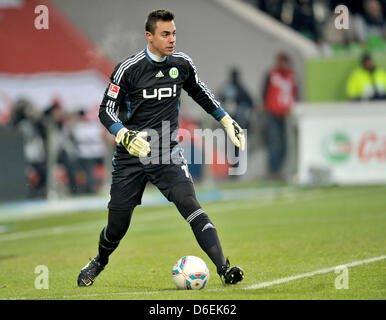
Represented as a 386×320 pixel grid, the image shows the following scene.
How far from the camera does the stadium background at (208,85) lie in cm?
1828

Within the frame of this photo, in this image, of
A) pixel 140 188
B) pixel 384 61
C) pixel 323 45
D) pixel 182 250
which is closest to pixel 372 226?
pixel 182 250

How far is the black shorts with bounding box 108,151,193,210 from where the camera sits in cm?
816

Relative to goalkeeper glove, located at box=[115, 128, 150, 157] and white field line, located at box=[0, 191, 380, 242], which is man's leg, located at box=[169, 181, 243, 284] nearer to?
goalkeeper glove, located at box=[115, 128, 150, 157]

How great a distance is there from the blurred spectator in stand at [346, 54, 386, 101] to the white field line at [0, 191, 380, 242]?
2980 millimetres

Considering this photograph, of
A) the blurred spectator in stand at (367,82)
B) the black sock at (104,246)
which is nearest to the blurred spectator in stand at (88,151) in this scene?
the blurred spectator in stand at (367,82)

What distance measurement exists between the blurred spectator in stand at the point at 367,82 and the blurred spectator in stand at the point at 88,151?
5.64 meters

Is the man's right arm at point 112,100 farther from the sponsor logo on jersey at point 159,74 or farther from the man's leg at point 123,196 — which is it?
the man's leg at point 123,196

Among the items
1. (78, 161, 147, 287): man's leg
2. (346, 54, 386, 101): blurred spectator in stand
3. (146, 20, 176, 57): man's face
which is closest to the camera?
(146, 20, 176, 57): man's face

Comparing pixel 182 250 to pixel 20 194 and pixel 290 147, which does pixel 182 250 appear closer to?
pixel 20 194

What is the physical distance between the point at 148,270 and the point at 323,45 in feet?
48.9

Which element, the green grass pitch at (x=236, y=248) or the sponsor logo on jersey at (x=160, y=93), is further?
the sponsor logo on jersey at (x=160, y=93)

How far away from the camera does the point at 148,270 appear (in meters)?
9.52

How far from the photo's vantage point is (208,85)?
78.4ft

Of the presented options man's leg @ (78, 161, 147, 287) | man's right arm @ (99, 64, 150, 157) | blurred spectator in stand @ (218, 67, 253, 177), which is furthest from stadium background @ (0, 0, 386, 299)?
man's right arm @ (99, 64, 150, 157)
